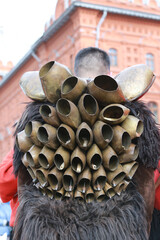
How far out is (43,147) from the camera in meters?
1.51

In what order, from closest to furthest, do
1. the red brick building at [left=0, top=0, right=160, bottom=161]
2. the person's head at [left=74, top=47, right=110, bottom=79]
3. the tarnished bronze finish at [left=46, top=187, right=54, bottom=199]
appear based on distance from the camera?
1. the tarnished bronze finish at [left=46, top=187, right=54, bottom=199]
2. the person's head at [left=74, top=47, right=110, bottom=79]
3. the red brick building at [left=0, top=0, right=160, bottom=161]

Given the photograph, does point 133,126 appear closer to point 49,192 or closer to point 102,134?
point 102,134

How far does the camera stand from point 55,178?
4.88 ft

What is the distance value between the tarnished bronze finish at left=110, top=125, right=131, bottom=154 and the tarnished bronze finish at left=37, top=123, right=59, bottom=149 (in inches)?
8.5

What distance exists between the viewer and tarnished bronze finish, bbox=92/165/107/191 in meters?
1.46

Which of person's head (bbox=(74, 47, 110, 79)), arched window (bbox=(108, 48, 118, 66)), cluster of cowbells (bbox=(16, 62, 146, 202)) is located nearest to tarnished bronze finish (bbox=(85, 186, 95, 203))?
cluster of cowbells (bbox=(16, 62, 146, 202))

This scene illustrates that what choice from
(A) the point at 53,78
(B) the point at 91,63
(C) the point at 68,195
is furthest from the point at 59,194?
(B) the point at 91,63

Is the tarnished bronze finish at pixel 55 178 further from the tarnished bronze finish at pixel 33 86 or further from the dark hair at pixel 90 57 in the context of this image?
the dark hair at pixel 90 57

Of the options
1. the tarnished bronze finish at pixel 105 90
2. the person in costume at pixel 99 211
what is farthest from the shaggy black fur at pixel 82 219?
the tarnished bronze finish at pixel 105 90

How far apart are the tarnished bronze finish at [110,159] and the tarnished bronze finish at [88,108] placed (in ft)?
0.39

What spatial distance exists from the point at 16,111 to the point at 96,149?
20.6 m

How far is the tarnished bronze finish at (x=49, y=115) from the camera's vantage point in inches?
58.9

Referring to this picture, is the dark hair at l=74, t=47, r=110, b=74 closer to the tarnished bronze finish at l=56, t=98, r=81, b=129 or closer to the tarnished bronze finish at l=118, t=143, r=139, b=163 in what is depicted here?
the tarnished bronze finish at l=56, t=98, r=81, b=129

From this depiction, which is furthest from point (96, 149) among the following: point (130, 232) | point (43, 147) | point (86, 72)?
point (86, 72)
